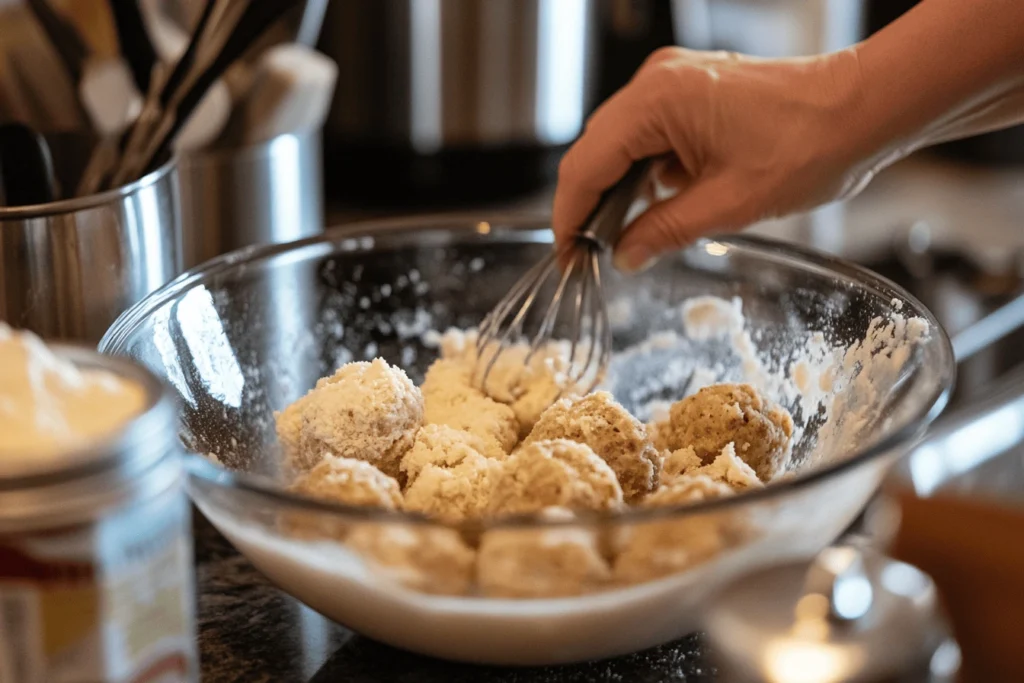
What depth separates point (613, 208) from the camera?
3.06 feet

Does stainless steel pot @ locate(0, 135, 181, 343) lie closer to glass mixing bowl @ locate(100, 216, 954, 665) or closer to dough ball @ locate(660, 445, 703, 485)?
glass mixing bowl @ locate(100, 216, 954, 665)

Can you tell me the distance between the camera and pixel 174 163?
0.91m

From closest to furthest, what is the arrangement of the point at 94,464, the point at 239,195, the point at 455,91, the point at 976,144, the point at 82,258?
the point at 94,464, the point at 82,258, the point at 239,195, the point at 455,91, the point at 976,144

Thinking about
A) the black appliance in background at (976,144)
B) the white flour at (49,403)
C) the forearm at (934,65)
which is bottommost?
the black appliance in background at (976,144)

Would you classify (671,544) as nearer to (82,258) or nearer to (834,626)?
(834,626)

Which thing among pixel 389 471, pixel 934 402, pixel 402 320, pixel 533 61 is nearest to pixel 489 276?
pixel 402 320

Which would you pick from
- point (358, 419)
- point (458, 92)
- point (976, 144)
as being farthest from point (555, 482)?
point (976, 144)

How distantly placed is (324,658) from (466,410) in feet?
0.74

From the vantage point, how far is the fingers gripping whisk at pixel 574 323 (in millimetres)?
936

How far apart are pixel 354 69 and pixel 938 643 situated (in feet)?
4.86

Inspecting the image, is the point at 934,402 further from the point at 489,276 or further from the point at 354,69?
the point at 354,69

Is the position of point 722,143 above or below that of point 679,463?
above

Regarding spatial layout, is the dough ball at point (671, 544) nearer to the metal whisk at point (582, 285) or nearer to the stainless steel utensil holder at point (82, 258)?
the metal whisk at point (582, 285)

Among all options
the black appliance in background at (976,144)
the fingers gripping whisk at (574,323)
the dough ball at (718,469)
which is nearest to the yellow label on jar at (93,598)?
the dough ball at (718,469)
